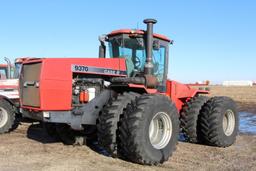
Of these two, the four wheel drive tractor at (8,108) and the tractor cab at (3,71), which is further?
the tractor cab at (3,71)

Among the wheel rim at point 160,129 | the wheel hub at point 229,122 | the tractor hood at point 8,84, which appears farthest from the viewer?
the tractor hood at point 8,84

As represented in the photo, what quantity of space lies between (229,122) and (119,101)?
391 cm

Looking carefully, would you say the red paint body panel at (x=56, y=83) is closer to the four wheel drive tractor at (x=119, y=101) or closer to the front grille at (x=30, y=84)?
the four wheel drive tractor at (x=119, y=101)

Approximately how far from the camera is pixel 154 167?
7.17 m

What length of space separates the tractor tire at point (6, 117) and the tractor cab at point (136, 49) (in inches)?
140

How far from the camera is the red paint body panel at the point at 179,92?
9.81 metres

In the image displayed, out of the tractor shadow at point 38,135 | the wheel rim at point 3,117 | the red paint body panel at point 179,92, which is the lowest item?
the tractor shadow at point 38,135

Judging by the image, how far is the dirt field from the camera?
7043 millimetres

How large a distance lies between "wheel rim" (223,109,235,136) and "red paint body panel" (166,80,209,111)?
0.95 metres

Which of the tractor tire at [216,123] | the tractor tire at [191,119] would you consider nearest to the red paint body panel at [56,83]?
the tractor tire at [191,119]

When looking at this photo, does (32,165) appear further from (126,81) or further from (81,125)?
(126,81)

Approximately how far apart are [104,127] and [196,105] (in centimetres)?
313

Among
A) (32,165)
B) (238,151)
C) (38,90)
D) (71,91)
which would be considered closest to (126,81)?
(71,91)

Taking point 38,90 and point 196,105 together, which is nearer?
point 38,90
